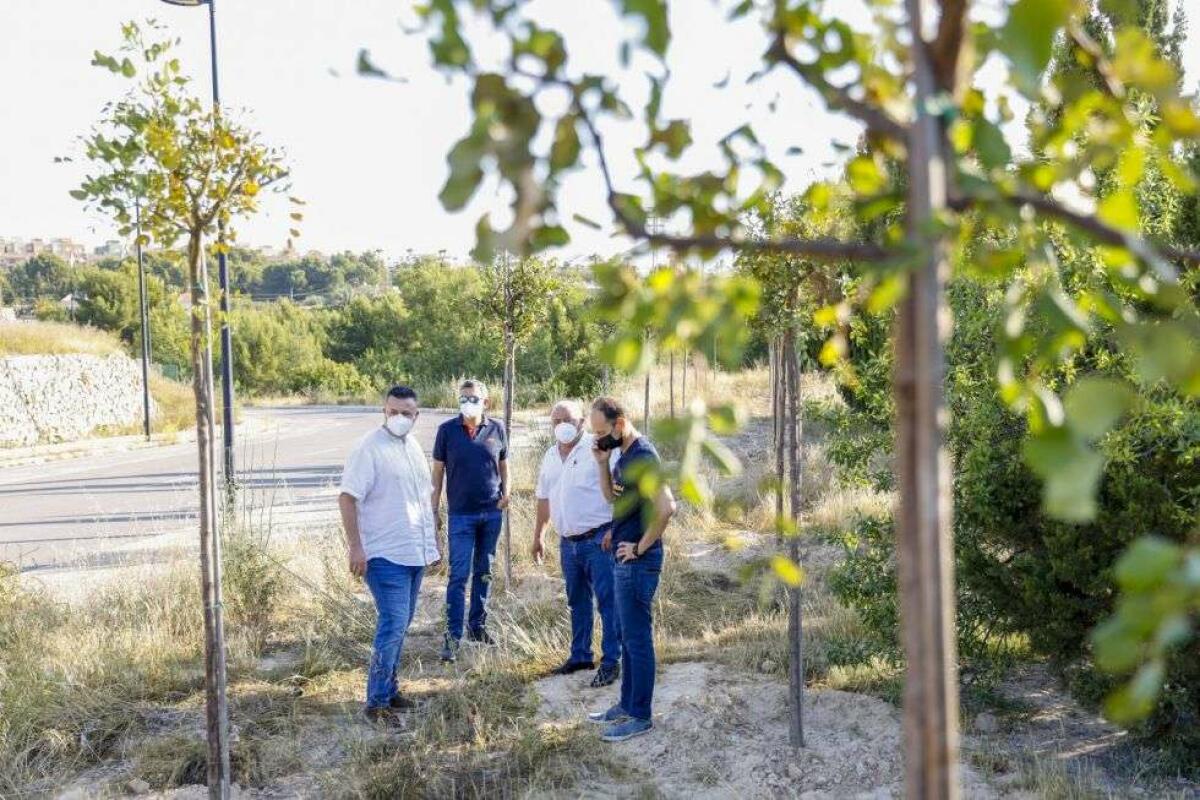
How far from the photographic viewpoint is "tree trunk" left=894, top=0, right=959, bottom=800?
0.90 metres

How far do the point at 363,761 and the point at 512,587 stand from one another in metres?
3.42

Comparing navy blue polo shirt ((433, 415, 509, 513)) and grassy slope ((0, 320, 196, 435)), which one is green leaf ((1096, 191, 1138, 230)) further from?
grassy slope ((0, 320, 196, 435))

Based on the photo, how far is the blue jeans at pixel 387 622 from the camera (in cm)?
535

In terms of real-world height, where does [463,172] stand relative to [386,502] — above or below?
above

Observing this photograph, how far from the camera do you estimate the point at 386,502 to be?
Result: 5.50 m

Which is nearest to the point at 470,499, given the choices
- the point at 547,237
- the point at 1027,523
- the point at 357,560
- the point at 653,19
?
the point at 357,560

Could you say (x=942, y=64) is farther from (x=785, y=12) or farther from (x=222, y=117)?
(x=222, y=117)

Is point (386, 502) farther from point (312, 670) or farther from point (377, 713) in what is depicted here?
point (312, 670)

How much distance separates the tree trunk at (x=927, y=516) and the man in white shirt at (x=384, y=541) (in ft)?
15.5

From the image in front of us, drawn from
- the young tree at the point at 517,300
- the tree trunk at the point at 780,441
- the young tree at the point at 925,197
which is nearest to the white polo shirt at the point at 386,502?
the tree trunk at the point at 780,441

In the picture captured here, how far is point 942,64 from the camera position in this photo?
106cm


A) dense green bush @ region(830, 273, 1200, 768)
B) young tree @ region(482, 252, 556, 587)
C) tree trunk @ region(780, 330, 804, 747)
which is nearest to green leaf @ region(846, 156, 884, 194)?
dense green bush @ region(830, 273, 1200, 768)

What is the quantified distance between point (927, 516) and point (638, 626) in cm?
444

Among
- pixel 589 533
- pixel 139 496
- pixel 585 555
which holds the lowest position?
pixel 139 496
